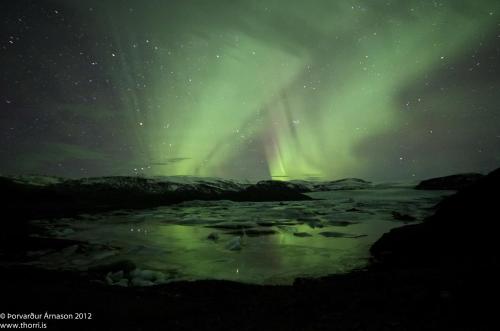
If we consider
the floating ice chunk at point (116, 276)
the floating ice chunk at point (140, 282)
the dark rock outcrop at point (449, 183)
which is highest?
the dark rock outcrop at point (449, 183)

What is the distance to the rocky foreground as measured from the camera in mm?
3250

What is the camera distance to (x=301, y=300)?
4.43 meters

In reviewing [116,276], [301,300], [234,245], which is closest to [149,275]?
[116,276]

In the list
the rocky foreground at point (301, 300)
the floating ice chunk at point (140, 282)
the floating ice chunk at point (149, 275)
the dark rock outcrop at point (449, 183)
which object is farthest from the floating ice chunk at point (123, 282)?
the dark rock outcrop at point (449, 183)

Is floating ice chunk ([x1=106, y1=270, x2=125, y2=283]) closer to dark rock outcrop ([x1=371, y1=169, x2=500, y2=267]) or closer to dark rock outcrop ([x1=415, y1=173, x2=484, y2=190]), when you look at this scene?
dark rock outcrop ([x1=371, y1=169, x2=500, y2=267])

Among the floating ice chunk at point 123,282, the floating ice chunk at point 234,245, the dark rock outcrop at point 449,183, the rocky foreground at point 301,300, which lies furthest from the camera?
the dark rock outcrop at point 449,183

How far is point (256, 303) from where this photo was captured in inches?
179

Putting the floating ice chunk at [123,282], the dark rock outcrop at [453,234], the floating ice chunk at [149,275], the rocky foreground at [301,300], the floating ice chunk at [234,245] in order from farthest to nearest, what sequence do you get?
the floating ice chunk at [234,245]
the dark rock outcrop at [453,234]
the floating ice chunk at [149,275]
the floating ice chunk at [123,282]
the rocky foreground at [301,300]

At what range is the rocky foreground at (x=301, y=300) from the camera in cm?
325

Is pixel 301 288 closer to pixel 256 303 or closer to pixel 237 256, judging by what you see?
pixel 256 303

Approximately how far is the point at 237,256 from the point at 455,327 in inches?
248

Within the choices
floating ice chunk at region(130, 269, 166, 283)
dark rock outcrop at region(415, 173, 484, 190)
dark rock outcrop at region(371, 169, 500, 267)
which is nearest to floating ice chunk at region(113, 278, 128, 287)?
floating ice chunk at region(130, 269, 166, 283)

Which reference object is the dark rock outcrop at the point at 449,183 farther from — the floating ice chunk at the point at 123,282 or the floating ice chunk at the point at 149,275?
the floating ice chunk at the point at 123,282

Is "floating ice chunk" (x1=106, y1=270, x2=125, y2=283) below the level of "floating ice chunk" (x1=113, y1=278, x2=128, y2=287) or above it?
above
